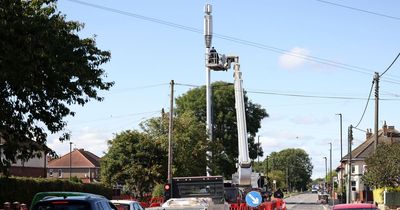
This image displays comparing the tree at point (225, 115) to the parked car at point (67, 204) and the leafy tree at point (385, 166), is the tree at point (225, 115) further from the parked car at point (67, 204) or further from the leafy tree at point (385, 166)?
the parked car at point (67, 204)

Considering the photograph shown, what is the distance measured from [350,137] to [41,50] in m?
55.8

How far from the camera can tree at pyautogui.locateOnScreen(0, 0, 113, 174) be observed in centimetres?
1623

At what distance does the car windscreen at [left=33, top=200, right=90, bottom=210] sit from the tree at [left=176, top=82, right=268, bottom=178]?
65114 millimetres

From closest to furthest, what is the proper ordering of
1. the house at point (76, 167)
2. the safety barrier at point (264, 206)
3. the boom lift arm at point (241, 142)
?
1. the safety barrier at point (264, 206)
2. the boom lift arm at point (241, 142)
3. the house at point (76, 167)

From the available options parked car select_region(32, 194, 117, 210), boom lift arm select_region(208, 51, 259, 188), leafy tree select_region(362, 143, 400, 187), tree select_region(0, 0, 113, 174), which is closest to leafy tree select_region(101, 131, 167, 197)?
boom lift arm select_region(208, 51, 259, 188)

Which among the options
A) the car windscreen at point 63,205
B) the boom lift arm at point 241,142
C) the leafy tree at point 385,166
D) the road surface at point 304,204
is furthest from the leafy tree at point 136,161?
the car windscreen at point 63,205

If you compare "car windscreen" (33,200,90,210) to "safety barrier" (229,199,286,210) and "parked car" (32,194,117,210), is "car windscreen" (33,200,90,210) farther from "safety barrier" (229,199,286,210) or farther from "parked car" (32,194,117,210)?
"safety barrier" (229,199,286,210)

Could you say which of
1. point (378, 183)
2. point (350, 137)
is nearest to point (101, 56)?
point (378, 183)

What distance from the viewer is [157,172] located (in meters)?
50.4

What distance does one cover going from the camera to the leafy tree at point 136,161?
167 ft

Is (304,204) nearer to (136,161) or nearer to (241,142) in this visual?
(136,161)

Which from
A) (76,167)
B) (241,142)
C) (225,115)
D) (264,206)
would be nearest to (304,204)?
(225,115)

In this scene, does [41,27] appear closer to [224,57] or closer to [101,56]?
[101,56]

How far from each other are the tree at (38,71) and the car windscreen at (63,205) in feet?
12.6
